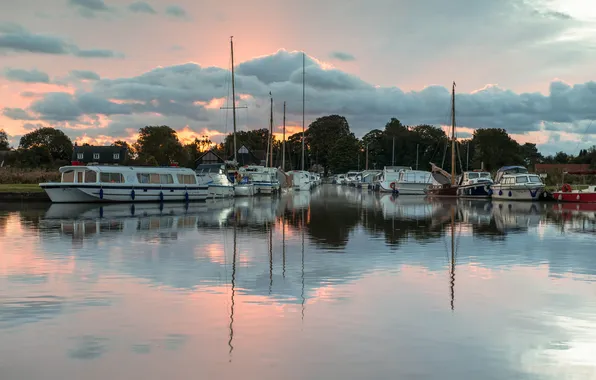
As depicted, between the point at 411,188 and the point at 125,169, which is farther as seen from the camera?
the point at 411,188

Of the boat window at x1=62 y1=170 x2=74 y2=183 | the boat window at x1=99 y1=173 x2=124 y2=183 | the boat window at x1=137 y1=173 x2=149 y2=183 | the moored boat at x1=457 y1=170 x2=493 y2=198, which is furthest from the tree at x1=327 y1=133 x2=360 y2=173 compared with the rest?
the boat window at x1=62 y1=170 x2=74 y2=183

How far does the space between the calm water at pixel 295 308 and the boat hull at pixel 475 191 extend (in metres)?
32.5

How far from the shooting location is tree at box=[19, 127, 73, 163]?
128 metres

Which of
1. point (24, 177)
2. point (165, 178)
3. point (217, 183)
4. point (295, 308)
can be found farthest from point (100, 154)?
point (295, 308)

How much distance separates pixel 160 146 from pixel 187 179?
319 ft

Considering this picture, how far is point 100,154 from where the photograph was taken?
141 metres

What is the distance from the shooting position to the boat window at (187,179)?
44281 millimetres

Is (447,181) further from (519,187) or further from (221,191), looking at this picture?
(221,191)

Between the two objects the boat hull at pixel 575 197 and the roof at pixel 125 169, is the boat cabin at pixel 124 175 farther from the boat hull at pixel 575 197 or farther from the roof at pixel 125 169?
the boat hull at pixel 575 197

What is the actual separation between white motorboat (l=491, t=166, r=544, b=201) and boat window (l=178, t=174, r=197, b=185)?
24.2m

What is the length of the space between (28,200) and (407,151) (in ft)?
378

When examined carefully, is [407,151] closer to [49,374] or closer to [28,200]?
[28,200]

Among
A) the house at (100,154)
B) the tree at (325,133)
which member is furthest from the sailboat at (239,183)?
the tree at (325,133)

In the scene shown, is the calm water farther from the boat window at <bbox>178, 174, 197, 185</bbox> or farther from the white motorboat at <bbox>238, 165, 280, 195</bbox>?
the white motorboat at <bbox>238, 165, 280, 195</bbox>
